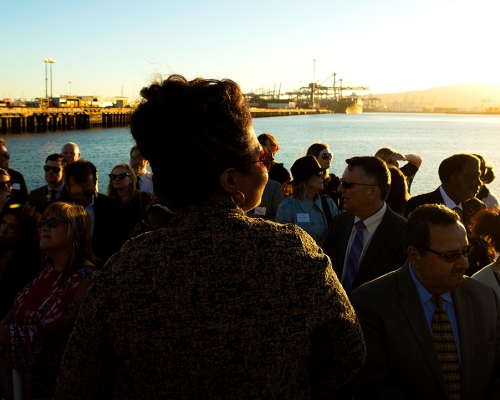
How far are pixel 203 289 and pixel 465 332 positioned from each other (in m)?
1.66

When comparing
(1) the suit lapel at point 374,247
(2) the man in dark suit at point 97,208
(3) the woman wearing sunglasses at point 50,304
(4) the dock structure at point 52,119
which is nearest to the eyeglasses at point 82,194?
(2) the man in dark suit at point 97,208

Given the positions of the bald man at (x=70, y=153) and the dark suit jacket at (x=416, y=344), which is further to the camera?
the bald man at (x=70, y=153)

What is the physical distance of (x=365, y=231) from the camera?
11.8 feet

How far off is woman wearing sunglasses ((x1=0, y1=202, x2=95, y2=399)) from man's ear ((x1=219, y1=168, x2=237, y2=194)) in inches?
70.9

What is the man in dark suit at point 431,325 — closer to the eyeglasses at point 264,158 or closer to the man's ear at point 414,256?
the man's ear at point 414,256

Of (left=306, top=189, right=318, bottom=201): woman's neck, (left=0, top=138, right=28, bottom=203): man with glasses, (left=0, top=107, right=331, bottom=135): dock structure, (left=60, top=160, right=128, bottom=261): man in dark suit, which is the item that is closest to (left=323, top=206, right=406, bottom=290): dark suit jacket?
(left=306, top=189, right=318, bottom=201): woman's neck

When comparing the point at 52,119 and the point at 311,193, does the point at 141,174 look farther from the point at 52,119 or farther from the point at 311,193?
the point at 52,119

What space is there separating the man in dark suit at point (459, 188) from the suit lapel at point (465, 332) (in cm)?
204

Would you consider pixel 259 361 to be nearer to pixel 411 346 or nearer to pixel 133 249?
pixel 133 249

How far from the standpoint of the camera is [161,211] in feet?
8.65

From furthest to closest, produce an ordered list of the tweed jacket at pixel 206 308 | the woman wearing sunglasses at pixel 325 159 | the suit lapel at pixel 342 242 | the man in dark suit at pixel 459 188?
the woman wearing sunglasses at pixel 325 159, the man in dark suit at pixel 459 188, the suit lapel at pixel 342 242, the tweed jacket at pixel 206 308

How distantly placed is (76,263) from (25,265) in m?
0.79

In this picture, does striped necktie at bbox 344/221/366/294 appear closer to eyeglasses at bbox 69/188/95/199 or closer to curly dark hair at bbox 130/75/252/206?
curly dark hair at bbox 130/75/252/206

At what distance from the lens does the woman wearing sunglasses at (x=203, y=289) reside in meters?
1.18
